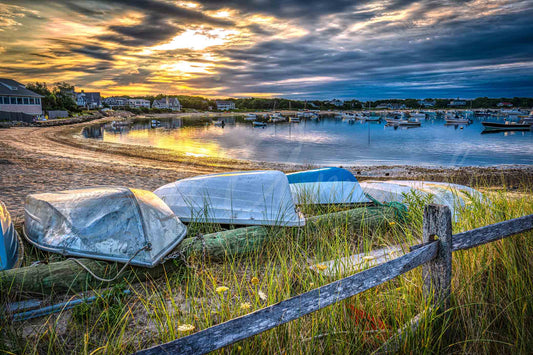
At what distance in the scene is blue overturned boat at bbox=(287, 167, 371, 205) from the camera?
302 inches

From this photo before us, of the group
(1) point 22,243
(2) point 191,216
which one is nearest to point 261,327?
(2) point 191,216

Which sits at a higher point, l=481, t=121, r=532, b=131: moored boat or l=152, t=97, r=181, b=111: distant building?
l=152, t=97, r=181, b=111: distant building

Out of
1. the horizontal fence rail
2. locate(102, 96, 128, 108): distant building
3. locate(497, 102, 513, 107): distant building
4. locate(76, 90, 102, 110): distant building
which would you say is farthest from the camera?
locate(497, 102, 513, 107): distant building

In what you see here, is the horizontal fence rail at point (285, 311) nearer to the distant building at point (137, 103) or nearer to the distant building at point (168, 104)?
the distant building at point (168, 104)

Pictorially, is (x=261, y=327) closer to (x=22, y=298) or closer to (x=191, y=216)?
(x=22, y=298)

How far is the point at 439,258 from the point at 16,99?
6064 cm

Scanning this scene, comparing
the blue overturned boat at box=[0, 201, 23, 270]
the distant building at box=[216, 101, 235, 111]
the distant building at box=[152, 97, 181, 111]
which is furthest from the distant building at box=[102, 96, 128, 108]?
the blue overturned boat at box=[0, 201, 23, 270]

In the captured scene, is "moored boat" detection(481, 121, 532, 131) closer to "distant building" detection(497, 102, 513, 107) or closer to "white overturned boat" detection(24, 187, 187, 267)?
"white overturned boat" detection(24, 187, 187, 267)

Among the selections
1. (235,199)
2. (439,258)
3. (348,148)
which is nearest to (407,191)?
(235,199)

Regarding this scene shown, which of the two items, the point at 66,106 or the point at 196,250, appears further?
the point at 66,106

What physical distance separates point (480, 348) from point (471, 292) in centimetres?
47

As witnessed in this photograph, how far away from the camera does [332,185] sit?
826cm

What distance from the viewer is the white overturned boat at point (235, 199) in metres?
6.25

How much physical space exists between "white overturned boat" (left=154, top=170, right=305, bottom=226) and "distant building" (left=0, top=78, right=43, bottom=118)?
5188 cm
